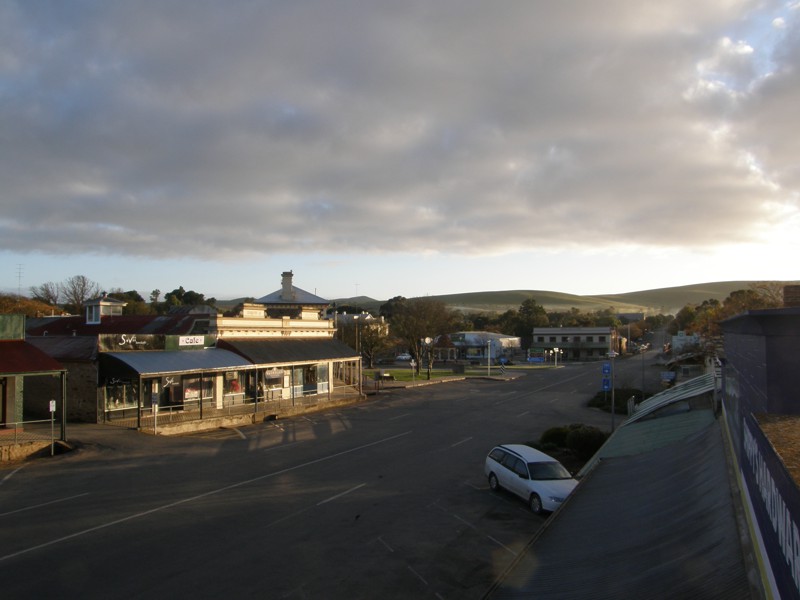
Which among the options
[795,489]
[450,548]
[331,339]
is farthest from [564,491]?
[331,339]

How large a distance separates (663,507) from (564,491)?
788cm

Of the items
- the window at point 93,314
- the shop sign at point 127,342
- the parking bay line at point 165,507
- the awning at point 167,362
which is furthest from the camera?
the window at point 93,314

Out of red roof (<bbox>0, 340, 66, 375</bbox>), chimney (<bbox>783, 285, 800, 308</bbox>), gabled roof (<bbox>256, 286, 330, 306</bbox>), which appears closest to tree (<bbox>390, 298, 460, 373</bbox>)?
gabled roof (<bbox>256, 286, 330, 306</bbox>)

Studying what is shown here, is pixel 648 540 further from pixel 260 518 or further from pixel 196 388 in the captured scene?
pixel 196 388

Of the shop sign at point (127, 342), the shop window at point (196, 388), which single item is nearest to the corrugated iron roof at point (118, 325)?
the shop window at point (196, 388)

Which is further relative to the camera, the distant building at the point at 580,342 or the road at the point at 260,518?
the distant building at the point at 580,342

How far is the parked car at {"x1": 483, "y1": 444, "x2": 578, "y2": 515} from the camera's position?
1580 cm

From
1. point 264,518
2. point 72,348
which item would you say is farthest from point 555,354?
point 264,518

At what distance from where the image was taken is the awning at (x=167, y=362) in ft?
92.5

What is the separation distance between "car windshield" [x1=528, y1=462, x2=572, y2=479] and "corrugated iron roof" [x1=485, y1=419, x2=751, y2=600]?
5.09m

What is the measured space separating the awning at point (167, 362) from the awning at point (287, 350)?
1080mm

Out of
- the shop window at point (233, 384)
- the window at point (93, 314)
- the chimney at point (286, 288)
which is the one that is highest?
the chimney at point (286, 288)

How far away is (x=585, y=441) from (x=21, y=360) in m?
23.2

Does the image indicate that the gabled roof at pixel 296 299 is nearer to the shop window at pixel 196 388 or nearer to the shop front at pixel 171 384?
the shop front at pixel 171 384
